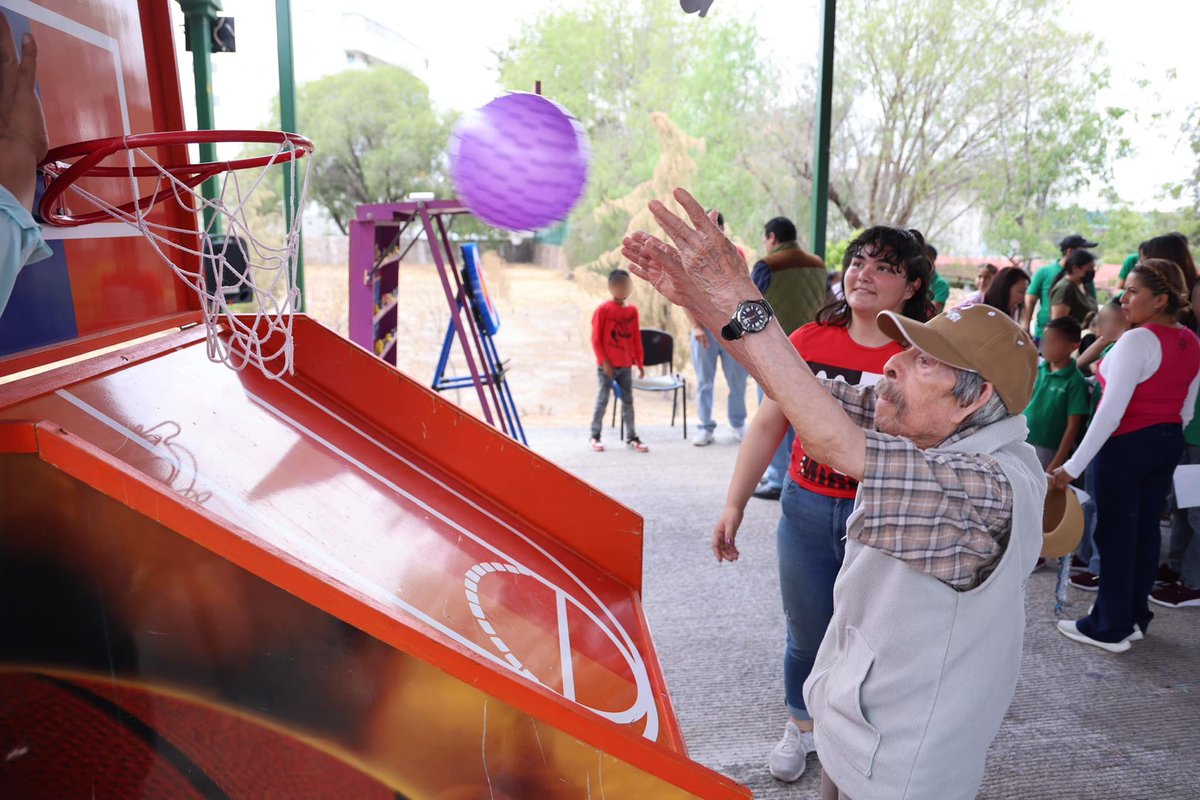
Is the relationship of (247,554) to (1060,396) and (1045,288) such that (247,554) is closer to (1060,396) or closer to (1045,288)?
(1060,396)

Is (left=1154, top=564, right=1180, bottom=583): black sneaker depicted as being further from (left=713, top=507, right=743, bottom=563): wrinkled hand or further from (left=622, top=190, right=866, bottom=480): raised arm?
(left=622, top=190, right=866, bottom=480): raised arm

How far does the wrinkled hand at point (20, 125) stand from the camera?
1183 mm

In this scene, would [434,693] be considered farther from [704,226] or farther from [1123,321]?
[1123,321]

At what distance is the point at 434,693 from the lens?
3.36ft

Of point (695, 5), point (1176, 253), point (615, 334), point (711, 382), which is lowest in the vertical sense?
point (711, 382)

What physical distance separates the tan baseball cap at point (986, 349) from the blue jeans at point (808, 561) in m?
0.73

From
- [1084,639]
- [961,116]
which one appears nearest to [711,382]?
[1084,639]

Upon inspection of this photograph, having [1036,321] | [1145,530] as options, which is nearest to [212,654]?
[1145,530]

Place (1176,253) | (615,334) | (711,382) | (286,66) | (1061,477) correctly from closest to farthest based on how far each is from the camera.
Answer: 1. (1061,477)
2. (1176,253)
3. (286,66)
4. (615,334)
5. (711,382)

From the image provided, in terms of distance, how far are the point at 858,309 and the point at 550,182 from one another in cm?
111

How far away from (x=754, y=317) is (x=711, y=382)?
17.0 feet

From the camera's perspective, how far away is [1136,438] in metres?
2.99

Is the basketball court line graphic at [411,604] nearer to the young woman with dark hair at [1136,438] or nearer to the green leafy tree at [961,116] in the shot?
the young woman with dark hair at [1136,438]

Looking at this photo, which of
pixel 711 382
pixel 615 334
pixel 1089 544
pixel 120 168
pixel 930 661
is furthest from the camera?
pixel 711 382
